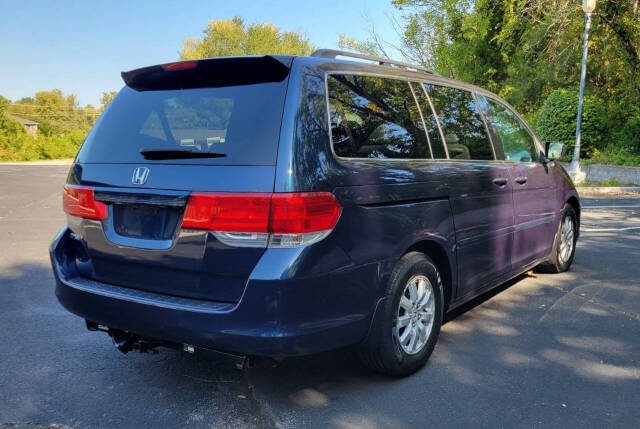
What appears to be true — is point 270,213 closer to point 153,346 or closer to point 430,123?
point 153,346

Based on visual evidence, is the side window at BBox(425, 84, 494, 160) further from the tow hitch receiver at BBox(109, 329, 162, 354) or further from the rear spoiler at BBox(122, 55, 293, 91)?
the tow hitch receiver at BBox(109, 329, 162, 354)

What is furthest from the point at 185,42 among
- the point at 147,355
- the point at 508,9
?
the point at 147,355

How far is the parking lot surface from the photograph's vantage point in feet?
9.37

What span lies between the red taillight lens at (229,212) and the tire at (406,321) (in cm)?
91

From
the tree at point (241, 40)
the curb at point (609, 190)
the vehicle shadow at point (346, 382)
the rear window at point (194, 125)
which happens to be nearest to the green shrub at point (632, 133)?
the curb at point (609, 190)

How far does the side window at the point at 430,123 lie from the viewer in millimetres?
3625

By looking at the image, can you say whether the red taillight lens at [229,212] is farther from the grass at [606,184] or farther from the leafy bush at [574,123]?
the leafy bush at [574,123]

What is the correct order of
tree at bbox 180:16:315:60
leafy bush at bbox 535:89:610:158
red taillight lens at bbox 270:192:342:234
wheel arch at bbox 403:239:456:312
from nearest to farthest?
red taillight lens at bbox 270:192:342:234, wheel arch at bbox 403:239:456:312, leafy bush at bbox 535:89:610:158, tree at bbox 180:16:315:60

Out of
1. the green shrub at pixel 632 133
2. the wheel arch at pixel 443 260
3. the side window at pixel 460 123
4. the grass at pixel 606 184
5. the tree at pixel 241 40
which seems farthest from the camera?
the tree at pixel 241 40

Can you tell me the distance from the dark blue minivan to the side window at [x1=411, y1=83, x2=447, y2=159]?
0.5 inches

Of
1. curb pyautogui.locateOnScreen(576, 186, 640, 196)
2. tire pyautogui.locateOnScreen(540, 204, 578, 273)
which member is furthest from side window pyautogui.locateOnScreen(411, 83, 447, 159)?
curb pyautogui.locateOnScreen(576, 186, 640, 196)

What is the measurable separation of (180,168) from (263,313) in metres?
0.85

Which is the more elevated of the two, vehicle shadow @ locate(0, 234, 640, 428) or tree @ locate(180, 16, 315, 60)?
tree @ locate(180, 16, 315, 60)

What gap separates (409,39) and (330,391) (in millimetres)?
27858
